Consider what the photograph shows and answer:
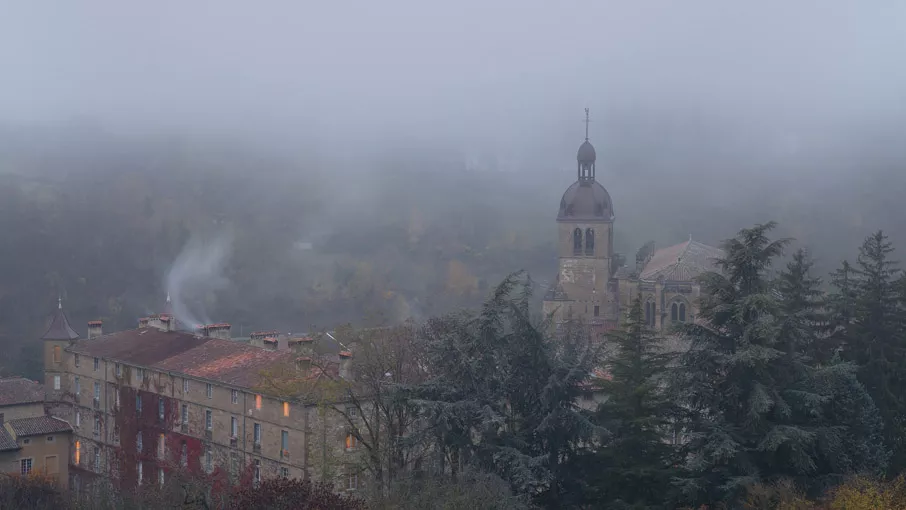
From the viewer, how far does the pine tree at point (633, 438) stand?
3228 centimetres

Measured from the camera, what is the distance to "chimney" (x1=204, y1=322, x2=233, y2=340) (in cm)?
5222

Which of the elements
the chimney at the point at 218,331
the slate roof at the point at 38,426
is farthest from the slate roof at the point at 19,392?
the chimney at the point at 218,331

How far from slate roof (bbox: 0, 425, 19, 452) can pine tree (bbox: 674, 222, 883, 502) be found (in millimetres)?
32489

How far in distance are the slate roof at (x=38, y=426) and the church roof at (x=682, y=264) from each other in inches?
1929

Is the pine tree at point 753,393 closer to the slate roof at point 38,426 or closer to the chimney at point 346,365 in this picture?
the chimney at point 346,365

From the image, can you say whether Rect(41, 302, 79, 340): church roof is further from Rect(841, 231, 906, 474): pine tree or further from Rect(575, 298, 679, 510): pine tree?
Rect(841, 231, 906, 474): pine tree

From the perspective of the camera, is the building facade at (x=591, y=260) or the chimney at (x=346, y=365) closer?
the chimney at (x=346, y=365)

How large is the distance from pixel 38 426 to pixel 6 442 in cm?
214

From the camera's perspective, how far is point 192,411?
151 ft

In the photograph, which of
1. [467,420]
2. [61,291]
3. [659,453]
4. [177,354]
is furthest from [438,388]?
[61,291]

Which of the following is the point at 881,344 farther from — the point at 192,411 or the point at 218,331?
the point at 218,331

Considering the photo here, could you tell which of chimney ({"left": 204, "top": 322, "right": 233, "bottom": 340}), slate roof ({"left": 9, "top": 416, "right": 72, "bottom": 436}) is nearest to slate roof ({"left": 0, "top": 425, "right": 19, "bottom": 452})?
slate roof ({"left": 9, "top": 416, "right": 72, "bottom": 436})

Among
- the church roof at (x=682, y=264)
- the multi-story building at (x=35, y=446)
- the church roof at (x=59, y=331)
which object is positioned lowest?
the multi-story building at (x=35, y=446)

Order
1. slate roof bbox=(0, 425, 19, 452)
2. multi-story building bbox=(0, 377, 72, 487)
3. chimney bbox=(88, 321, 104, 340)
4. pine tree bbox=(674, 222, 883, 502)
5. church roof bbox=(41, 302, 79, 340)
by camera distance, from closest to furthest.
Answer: pine tree bbox=(674, 222, 883, 502) → slate roof bbox=(0, 425, 19, 452) → multi-story building bbox=(0, 377, 72, 487) → chimney bbox=(88, 321, 104, 340) → church roof bbox=(41, 302, 79, 340)
